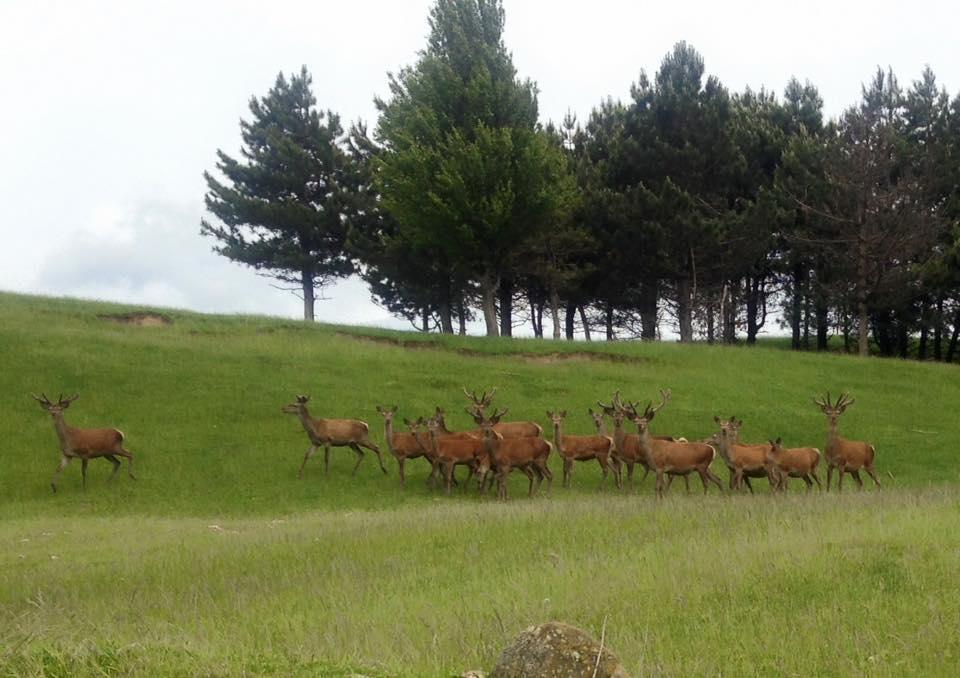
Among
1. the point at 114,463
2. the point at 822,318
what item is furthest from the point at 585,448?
the point at 822,318

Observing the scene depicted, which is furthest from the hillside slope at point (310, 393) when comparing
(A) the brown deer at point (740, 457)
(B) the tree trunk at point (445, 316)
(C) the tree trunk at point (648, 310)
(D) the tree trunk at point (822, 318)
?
(B) the tree trunk at point (445, 316)

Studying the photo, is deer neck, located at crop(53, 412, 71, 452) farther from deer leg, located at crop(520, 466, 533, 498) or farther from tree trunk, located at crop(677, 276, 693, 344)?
tree trunk, located at crop(677, 276, 693, 344)

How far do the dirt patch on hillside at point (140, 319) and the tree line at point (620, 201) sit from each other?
10.6 m

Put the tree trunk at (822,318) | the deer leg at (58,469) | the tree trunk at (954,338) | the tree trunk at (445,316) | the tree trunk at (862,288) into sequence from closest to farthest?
the deer leg at (58,469)
the tree trunk at (862,288)
the tree trunk at (822,318)
the tree trunk at (954,338)
the tree trunk at (445,316)

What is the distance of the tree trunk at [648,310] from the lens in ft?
151

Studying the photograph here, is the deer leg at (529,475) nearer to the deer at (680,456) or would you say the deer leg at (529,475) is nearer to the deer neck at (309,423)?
the deer at (680,456)

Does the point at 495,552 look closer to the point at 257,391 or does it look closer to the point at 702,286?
the point at 257,391

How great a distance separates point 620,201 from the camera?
40406mm

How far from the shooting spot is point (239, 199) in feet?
146

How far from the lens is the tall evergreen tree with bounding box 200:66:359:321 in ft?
146

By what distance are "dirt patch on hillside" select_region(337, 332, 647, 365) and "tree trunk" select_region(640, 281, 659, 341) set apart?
15515 millimetres

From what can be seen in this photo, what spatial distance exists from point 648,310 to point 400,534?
120 ft

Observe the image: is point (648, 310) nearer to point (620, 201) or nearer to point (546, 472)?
point (620, 201)

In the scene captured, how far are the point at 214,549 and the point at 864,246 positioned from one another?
1288 inches
